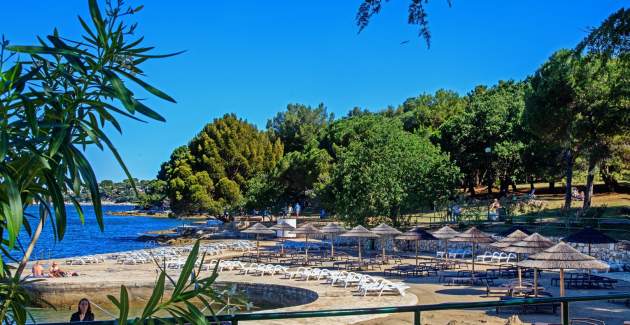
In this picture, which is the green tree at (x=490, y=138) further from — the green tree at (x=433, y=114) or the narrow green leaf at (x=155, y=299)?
the narrow green leaf at (x=155, y=299)

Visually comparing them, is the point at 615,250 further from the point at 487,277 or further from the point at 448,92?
the point at 448,92

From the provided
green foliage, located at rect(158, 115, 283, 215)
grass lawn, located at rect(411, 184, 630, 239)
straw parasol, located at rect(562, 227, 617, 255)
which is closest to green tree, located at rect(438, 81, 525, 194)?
grass lawn, located at rect(411, 184, 630, 239)

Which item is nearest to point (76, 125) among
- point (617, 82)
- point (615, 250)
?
point (617, 82)

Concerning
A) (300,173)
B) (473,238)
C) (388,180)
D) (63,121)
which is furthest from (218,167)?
(63,121)

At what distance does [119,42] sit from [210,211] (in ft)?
187

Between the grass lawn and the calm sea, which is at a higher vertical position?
the grass lawn

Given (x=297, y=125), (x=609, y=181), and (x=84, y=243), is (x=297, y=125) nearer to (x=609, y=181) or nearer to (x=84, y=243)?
(x=84, y=243)

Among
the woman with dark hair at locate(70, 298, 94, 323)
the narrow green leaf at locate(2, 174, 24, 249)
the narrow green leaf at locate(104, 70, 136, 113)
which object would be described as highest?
the narrow green leaf at locate(104, 70, 136, 113)

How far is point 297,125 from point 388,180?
55208 millimetres

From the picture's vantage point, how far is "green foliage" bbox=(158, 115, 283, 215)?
188ft

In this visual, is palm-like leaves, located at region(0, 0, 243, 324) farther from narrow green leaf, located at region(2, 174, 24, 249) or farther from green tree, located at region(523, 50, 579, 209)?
green tree, located at region(523, 50, 579, 209)

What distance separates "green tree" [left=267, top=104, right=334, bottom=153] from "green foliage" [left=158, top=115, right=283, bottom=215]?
1011 cm

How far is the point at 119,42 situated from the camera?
2.60 meters

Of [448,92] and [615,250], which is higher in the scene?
[448,92]
